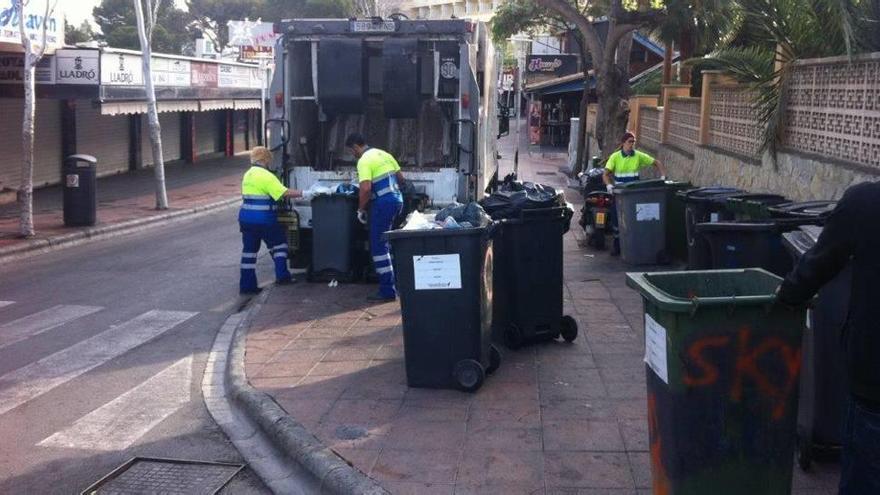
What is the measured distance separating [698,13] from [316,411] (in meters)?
14.3

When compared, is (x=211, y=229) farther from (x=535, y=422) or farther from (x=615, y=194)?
(x=535, y=422)

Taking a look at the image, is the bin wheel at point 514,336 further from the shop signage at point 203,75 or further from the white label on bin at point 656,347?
the shop signage at point 203,75

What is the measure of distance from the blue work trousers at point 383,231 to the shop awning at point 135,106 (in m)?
12.0

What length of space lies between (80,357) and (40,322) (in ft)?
5.42

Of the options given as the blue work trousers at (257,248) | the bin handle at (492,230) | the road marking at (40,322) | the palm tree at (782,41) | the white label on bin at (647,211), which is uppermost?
the palm tree at (782,41)

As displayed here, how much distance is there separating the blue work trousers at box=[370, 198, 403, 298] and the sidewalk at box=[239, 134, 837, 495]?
558mm

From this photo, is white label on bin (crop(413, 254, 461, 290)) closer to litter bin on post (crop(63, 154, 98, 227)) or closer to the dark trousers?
the dark trousers

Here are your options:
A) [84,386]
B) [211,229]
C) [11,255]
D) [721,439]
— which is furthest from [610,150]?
[721,439]

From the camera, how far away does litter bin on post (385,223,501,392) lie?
6.84 m

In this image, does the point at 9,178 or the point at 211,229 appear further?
the point at 9,178

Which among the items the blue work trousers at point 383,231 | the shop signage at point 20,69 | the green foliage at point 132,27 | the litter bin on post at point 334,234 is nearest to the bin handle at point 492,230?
the blue work trousers at point 383,231

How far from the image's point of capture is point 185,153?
3388 cm

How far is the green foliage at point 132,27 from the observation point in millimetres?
45259

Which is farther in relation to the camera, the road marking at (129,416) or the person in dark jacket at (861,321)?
the road marking at (129,416)
